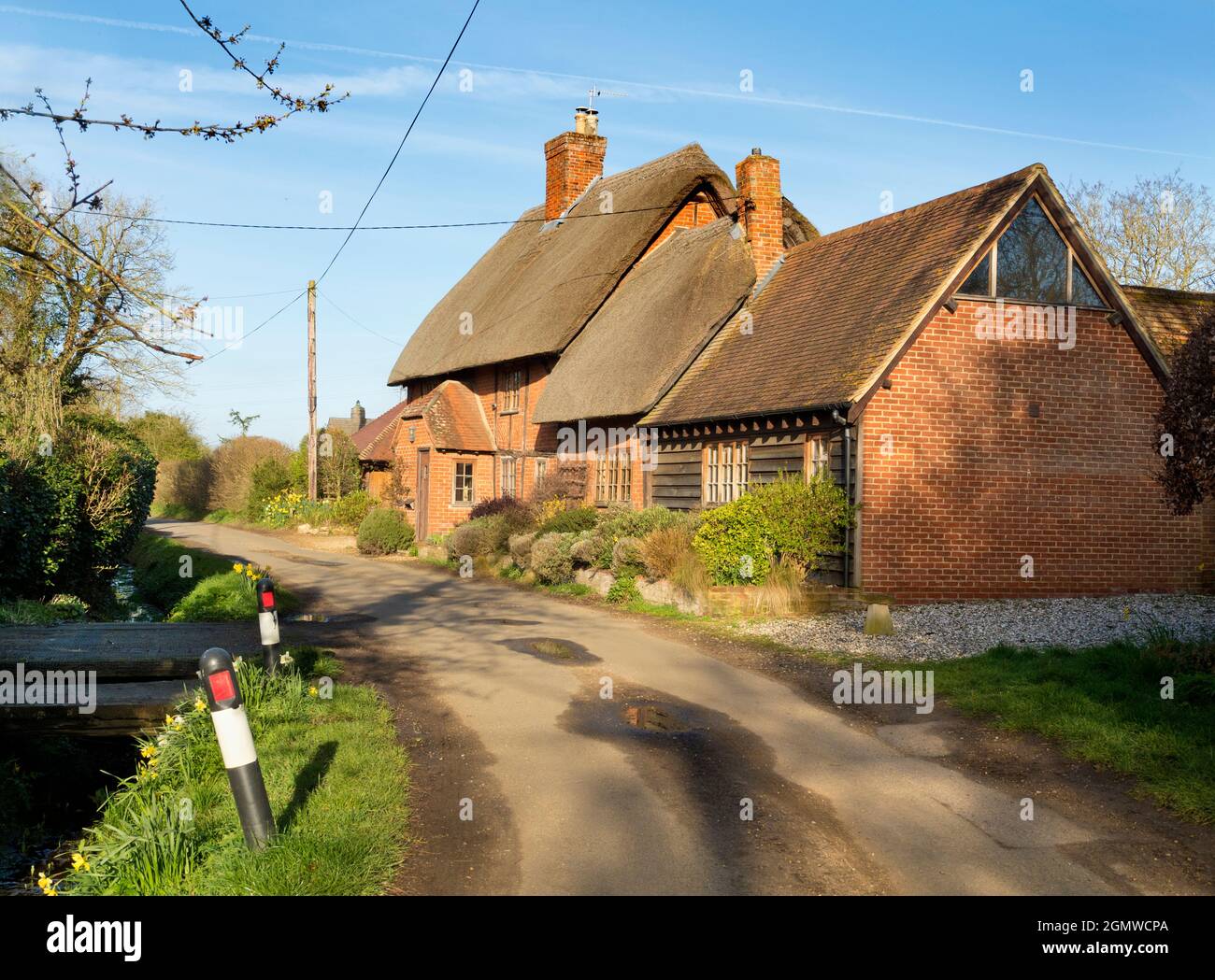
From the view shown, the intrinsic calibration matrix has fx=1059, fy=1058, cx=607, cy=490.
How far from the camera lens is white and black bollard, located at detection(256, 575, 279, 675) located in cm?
933

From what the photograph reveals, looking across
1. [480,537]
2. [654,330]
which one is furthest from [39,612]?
[654,330]

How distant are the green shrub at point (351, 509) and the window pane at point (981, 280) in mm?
23251

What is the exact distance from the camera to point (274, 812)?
20.1ft

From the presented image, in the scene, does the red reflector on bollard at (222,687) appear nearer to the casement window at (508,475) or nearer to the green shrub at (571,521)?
the green shrub at (571,521)

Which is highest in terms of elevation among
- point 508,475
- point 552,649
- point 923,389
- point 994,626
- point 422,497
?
point 923,389

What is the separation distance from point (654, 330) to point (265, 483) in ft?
79.8

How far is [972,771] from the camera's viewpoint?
297 inches

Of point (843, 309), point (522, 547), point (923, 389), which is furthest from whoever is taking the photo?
point (522, 547)

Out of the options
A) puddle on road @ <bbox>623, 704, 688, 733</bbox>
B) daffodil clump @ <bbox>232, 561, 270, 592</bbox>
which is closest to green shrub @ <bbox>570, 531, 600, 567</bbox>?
daffodil clump @ <bbox>232, 561, 270, 592</bbox>

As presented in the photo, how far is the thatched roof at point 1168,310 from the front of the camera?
18.8 meters

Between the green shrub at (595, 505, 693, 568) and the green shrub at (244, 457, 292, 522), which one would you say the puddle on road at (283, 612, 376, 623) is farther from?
the green shrub at (244, 457, 292, 522)

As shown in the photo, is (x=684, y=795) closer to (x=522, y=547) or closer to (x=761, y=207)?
(x=522, y=547)
